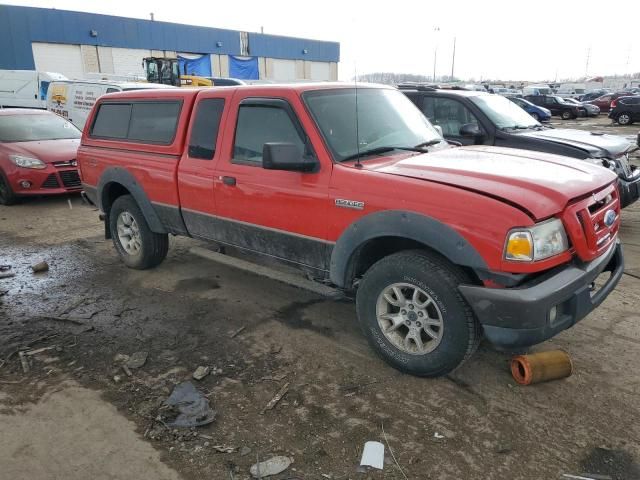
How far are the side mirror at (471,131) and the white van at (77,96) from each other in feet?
31.6

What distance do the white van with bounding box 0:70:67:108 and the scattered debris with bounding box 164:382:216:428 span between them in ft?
64.7

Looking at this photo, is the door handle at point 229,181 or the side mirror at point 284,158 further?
the door handle at point 229,181

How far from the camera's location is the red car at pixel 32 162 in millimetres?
8578

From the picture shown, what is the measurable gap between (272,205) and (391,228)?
1.11 meters

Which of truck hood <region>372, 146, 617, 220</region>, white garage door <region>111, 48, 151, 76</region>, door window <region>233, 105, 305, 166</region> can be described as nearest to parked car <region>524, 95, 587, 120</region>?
white garage door <region>111, 48, 151, 76</region>

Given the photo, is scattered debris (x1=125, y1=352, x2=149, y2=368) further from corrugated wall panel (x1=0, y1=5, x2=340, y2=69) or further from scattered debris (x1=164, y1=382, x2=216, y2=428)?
corrugated wall panel (x1=0, y1=5, x2=340, y2=69)

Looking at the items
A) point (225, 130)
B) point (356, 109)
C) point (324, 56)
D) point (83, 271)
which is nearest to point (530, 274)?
point (356, 109)

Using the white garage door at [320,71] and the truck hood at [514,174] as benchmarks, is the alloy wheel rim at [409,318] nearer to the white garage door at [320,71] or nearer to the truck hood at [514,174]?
the truck hood at [514,174]

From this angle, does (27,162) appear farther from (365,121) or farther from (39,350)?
(365,121)

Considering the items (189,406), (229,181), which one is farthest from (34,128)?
(189,406)

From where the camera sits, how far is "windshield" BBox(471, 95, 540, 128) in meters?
7.20

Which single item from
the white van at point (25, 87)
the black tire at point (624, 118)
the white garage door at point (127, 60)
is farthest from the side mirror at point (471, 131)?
the white garage door at point (127, 60)

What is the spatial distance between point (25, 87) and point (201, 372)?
841 inches

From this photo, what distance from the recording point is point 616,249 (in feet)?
11.8
